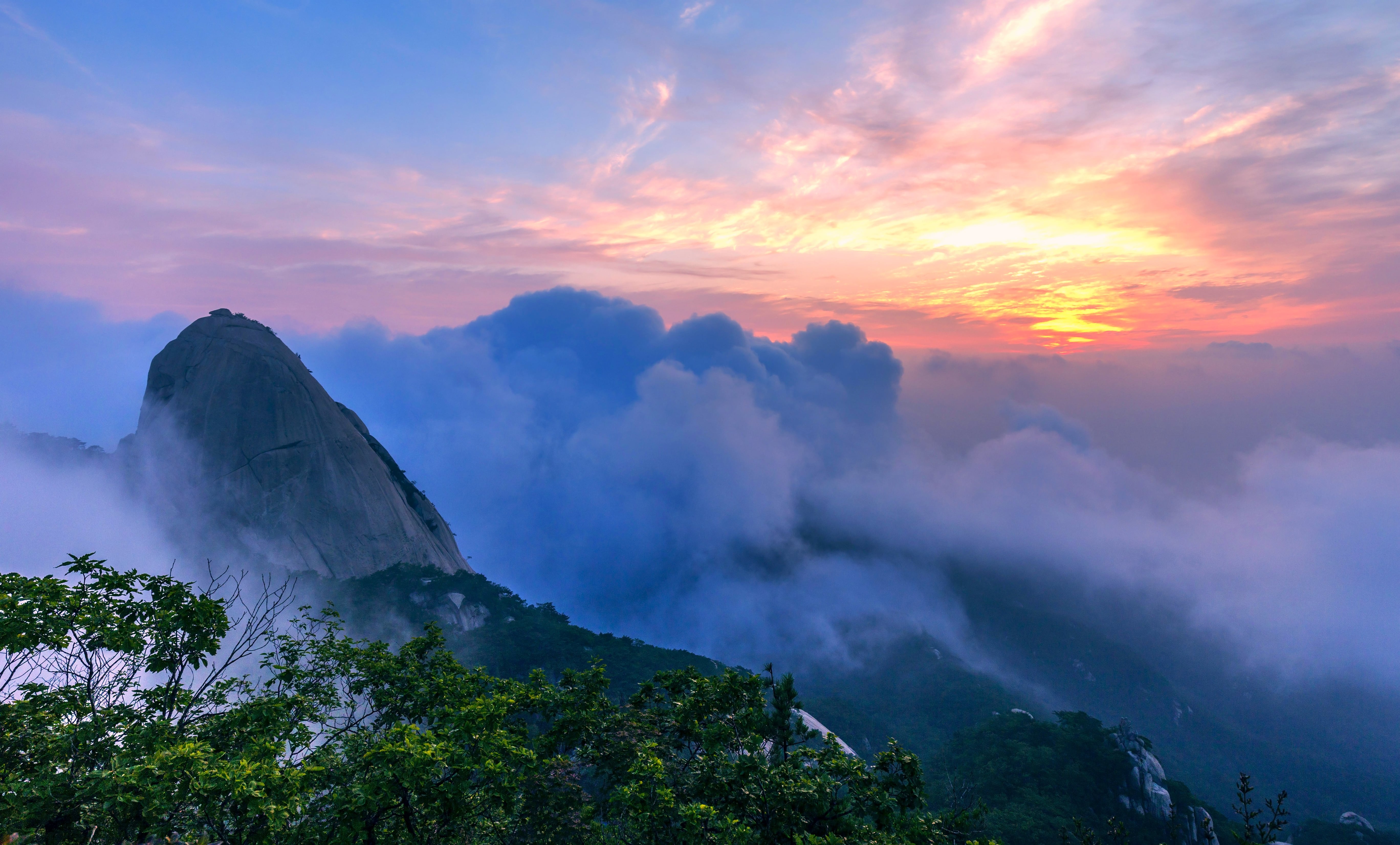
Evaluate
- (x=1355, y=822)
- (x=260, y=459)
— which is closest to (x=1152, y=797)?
(x=1355, y=822)

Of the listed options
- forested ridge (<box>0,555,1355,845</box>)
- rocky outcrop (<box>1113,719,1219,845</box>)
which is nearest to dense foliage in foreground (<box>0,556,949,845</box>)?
forested ridge (<box>0,555,1355,845</box>)

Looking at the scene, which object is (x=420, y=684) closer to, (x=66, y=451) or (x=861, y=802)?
(x=861, y=802)

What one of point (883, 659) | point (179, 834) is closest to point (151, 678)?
point (179, 834)

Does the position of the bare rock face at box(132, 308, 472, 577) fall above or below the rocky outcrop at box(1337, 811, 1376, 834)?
above

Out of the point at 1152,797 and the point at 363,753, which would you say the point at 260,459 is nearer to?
the point at 363,753

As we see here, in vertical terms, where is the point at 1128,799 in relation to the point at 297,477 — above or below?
below

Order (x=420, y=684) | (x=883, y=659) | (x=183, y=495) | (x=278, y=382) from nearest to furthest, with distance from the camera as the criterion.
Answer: (x=420, y=684), (x=183, y=495), (x=278, y=382), (x=883, y=659)

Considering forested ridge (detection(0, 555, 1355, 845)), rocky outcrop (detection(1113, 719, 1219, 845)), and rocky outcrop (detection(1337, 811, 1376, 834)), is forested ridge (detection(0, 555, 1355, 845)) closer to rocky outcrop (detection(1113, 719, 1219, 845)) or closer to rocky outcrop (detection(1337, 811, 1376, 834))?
rocky outcrop (detection(1113, 719, 1219, 845))
